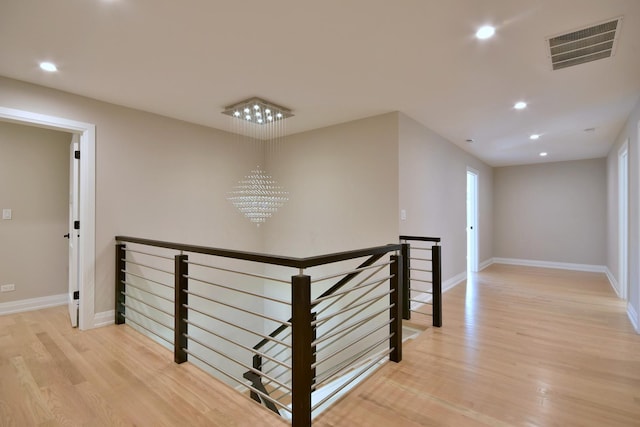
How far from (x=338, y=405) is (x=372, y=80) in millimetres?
2647

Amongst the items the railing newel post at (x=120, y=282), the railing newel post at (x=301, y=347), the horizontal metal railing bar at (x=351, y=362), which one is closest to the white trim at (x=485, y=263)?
the horizontal metal railing bar at (x=351, y=362)

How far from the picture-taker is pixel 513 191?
24.6 feet

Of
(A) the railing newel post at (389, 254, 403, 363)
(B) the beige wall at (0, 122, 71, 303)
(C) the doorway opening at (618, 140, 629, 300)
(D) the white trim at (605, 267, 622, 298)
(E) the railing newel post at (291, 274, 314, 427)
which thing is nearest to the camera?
(E) the railing newel post at (291, 274, 314, 427)

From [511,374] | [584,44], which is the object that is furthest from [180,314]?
[584,44]

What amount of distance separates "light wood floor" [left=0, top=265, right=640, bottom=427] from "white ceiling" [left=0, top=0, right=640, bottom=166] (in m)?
2.43

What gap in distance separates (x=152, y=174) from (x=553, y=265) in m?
8.19

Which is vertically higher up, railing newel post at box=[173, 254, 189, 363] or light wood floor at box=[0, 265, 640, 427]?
railing newel post at box=[173, 254, 189, 363]

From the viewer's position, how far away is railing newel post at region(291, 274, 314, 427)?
5.35ft

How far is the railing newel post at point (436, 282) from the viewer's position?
319 centimetres

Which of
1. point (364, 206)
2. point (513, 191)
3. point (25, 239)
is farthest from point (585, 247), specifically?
point (25, 239)

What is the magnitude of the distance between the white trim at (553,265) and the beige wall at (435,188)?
266cm

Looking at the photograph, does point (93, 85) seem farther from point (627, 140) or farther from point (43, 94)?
point (627, 140)

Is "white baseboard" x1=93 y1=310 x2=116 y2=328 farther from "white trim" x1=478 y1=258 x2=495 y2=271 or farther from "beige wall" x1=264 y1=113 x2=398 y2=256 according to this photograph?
"white trim" x1=478 y1=258 x2=495 y2=271

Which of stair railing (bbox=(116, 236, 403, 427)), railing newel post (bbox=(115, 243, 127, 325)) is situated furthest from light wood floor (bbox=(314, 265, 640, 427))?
railing newel post (bbox=(115, 243, 127, 325))
